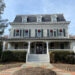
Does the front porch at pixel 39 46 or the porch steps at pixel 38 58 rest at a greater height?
the front porch at pixel 39 46

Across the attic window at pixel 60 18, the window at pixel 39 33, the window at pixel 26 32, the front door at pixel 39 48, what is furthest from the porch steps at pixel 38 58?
the attic window at pixel 60 18

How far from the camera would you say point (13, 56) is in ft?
48.9

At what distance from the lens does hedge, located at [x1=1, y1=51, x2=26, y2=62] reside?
48.2 ft

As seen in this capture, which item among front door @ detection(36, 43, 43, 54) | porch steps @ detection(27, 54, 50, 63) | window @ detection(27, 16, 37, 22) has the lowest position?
porch steps @ detection(27, 54, 50, 63)

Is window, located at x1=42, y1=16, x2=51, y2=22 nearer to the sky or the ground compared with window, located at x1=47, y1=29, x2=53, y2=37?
nearer to the sky

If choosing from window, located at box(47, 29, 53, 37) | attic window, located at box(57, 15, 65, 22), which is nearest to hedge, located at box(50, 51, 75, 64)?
window, located at box(47, 29, 53, 37)

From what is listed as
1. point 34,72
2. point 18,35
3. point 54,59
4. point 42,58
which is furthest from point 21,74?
point 18,35

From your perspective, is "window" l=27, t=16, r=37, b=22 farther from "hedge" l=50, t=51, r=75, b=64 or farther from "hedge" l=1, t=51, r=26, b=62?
"hedge" l=50, t=51, r=75, b=64

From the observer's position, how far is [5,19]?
20.7m

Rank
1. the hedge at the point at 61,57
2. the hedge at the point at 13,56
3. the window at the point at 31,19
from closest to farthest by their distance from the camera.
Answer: the hedge at the point at 61,57
the hedge at the point at 13,56
the window at the point at 31,19

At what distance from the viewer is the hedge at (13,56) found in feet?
48.2

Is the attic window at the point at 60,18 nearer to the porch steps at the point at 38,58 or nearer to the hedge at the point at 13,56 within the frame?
the porch steps at the point at 38,58

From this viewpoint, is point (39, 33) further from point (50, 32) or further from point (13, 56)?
point (13, 56)

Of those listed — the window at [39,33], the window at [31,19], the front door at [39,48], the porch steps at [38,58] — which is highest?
the window at [31,19]
